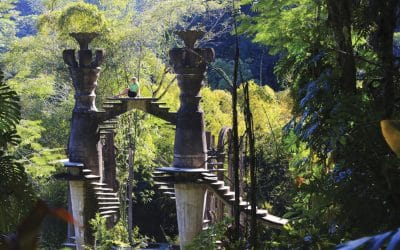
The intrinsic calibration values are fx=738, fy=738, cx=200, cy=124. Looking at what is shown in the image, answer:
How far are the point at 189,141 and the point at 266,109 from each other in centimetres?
522

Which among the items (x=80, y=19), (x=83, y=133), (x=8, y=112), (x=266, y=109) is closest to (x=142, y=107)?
(x=83, y=133)

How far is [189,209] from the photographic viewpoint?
1173cm

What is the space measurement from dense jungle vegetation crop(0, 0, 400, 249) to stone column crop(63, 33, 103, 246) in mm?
767

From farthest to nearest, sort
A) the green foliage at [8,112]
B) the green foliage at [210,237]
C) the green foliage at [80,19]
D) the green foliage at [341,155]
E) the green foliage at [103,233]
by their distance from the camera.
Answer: the green foliage at [80,19], the green foliage at [103,233], the green foliage at [210,237], the green foliage at [341,155], the green foliage at [8,112]

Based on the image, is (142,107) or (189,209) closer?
(189,209)

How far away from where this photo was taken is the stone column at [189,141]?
1153cm

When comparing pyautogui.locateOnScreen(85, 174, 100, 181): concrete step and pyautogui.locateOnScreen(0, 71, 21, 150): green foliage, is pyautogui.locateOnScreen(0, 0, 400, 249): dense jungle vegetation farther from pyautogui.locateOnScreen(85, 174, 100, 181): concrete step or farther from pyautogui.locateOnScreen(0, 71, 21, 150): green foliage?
pyautogui.locateOnScreen(85, 174, 100, 181): concrete step

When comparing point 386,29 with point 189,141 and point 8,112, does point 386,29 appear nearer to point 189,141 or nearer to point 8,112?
point 8,112

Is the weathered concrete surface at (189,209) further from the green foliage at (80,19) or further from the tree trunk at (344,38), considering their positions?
the tree trunk at (344,38)

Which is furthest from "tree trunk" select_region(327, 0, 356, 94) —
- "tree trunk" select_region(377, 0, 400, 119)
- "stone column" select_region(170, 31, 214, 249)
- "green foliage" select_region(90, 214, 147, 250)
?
"stone column" select_region(170, 31, 214, 249)

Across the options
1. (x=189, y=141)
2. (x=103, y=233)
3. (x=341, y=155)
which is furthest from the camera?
(x=189, y=141)

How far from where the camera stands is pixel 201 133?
38.8 ft

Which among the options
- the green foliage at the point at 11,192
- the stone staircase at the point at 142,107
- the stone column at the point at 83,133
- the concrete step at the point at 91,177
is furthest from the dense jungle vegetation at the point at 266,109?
the stone staircase at the point at 142,107

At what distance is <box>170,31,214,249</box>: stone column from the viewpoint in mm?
11531
